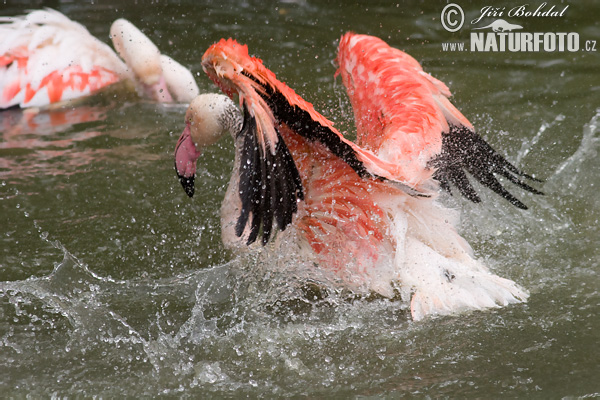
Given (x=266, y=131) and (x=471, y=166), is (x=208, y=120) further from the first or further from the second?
(x=471, y=166)

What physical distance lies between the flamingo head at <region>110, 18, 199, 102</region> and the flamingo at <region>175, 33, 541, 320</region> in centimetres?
209

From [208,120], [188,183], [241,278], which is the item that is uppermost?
[208,120]

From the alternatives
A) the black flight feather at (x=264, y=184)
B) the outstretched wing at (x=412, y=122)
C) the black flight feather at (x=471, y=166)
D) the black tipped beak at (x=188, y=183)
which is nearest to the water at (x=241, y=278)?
the black flight feather at (x=471, y=166)

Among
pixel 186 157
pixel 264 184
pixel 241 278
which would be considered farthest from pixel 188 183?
pixel 264 184

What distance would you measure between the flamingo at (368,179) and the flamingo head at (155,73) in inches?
82.1

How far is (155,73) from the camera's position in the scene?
5266 mm

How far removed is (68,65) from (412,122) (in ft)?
9.81

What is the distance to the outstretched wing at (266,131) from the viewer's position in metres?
2.52

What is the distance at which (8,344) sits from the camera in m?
2.84

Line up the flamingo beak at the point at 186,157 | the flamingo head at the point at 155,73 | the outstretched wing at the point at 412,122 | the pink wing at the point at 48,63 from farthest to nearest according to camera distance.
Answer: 1. the flamingo head at the point at 155,73
2. the pink wing at the point at 48,63
3. the flamingo beak at the point at 186,157
4. the outstretched wing at the point at 412,122

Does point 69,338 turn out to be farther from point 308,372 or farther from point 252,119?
point 252,119

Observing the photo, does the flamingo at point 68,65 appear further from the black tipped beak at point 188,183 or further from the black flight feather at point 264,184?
the black flight feather at point 264,184

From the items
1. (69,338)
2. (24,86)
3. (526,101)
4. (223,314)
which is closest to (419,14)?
(526,101)

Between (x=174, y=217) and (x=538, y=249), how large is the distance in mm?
1831
